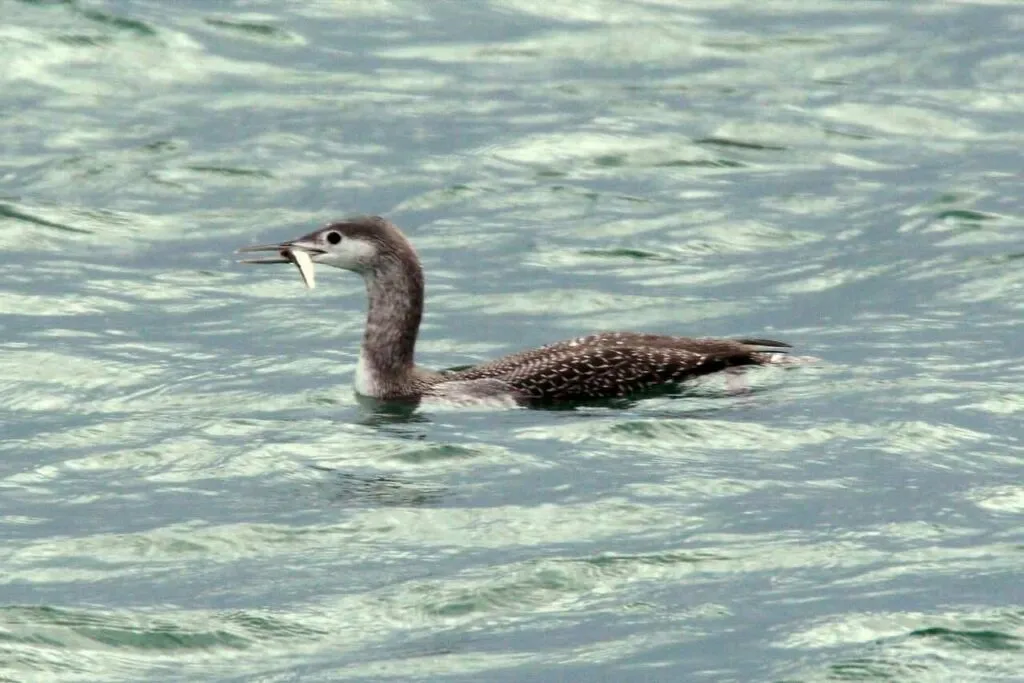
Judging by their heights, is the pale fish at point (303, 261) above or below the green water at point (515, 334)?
above

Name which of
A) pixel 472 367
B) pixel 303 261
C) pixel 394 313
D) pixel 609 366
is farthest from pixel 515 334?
pixel 609 366

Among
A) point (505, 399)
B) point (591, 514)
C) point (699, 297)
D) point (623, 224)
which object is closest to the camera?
point (591, 514)

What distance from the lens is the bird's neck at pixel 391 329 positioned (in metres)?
14.5

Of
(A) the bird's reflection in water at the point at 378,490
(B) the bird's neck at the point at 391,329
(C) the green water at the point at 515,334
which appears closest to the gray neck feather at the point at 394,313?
(B) the bird's neck at the point at 391,329

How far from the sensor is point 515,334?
16.4m

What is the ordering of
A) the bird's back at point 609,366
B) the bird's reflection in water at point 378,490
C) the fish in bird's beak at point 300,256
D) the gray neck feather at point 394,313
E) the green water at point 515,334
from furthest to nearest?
1. the gray neck feather at point 394,313
2. the fish in bird's beak at point 300,256
3. the bird's back at point 609,366
4. the bird's reflection in water at point 378,490
5. the green water at point 515,334

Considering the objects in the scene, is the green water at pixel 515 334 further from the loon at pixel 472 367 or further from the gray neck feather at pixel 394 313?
the gray neck feather at pixel 394 313

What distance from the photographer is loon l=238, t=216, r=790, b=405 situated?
14.0 m

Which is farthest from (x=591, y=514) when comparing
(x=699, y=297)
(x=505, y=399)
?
(x=699, y=297)

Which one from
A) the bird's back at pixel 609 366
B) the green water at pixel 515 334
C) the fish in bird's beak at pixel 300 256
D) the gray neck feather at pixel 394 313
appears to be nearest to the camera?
the green water at pixel 515 334

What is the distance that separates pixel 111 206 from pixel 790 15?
8.72 m

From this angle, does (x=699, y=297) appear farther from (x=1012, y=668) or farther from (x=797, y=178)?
(x=1012, y=668)

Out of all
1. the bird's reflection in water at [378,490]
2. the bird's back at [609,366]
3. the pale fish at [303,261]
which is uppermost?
the pale fish at [303,261]

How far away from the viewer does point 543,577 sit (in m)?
10.8
